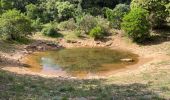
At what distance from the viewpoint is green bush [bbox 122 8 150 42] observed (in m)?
40.7

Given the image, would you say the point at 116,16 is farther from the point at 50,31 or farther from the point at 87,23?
the point at 50,31

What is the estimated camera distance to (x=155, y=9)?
4259 centimetres

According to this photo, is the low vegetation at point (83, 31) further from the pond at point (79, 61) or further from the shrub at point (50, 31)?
the pond at point (79, 61)

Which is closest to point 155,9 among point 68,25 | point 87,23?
point 87,23

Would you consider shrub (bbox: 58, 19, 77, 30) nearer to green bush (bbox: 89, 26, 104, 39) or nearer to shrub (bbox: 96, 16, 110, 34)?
shrub (bbox: 96, 16, 110, 34)

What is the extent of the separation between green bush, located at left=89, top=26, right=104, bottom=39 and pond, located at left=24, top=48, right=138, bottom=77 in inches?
123

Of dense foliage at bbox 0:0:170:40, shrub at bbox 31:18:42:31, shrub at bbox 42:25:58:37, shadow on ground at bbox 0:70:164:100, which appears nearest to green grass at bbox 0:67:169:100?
shadow on ground at bbox 0:70:164:100

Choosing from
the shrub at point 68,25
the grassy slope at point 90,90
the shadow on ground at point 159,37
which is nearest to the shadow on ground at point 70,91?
the grassy slope at point 90,90

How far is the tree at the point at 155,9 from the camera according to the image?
42125 millimetres

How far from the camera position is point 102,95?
17.3 m

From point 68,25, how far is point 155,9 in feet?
37.4

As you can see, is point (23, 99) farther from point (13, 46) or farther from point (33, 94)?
point (13, 46)

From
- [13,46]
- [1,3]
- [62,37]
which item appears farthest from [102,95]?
[1,3]

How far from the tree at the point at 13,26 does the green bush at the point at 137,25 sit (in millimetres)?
11147
